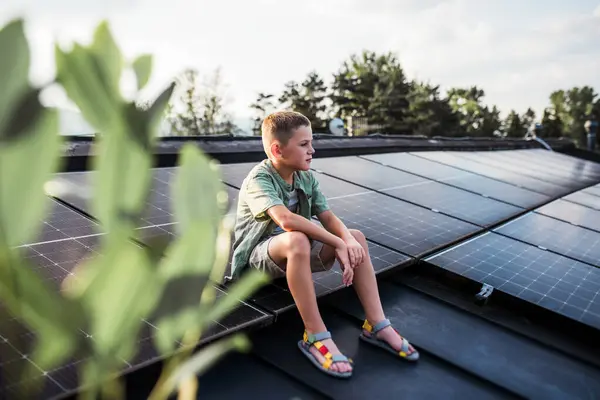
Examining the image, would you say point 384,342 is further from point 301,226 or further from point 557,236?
point 557,236

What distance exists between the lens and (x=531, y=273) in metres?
3.28

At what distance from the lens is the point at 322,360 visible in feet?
6.72

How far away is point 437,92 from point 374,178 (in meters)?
47.6

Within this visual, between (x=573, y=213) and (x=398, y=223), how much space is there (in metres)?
3.01

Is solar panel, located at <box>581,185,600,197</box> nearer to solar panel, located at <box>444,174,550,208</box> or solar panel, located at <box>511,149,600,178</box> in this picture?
solar panel, located at <box>444,174,550,208</box>

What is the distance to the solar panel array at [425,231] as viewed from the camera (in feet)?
7.64

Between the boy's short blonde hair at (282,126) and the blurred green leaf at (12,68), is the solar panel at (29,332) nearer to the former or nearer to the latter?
the blurred green leaf at (12,68)

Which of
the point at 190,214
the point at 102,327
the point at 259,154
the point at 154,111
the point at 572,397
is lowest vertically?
the point at 572,397

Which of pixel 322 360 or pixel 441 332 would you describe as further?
pixel 441 332

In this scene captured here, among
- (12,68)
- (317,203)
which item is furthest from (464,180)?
(12,68)

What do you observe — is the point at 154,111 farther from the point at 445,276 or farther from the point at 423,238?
the point at 423,238

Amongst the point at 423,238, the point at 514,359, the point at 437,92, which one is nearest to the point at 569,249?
the point at 423,238

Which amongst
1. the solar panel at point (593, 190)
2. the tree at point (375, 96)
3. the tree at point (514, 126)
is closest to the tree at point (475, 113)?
the tree at point (514, 126)

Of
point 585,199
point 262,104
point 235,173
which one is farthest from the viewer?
point 262,104
